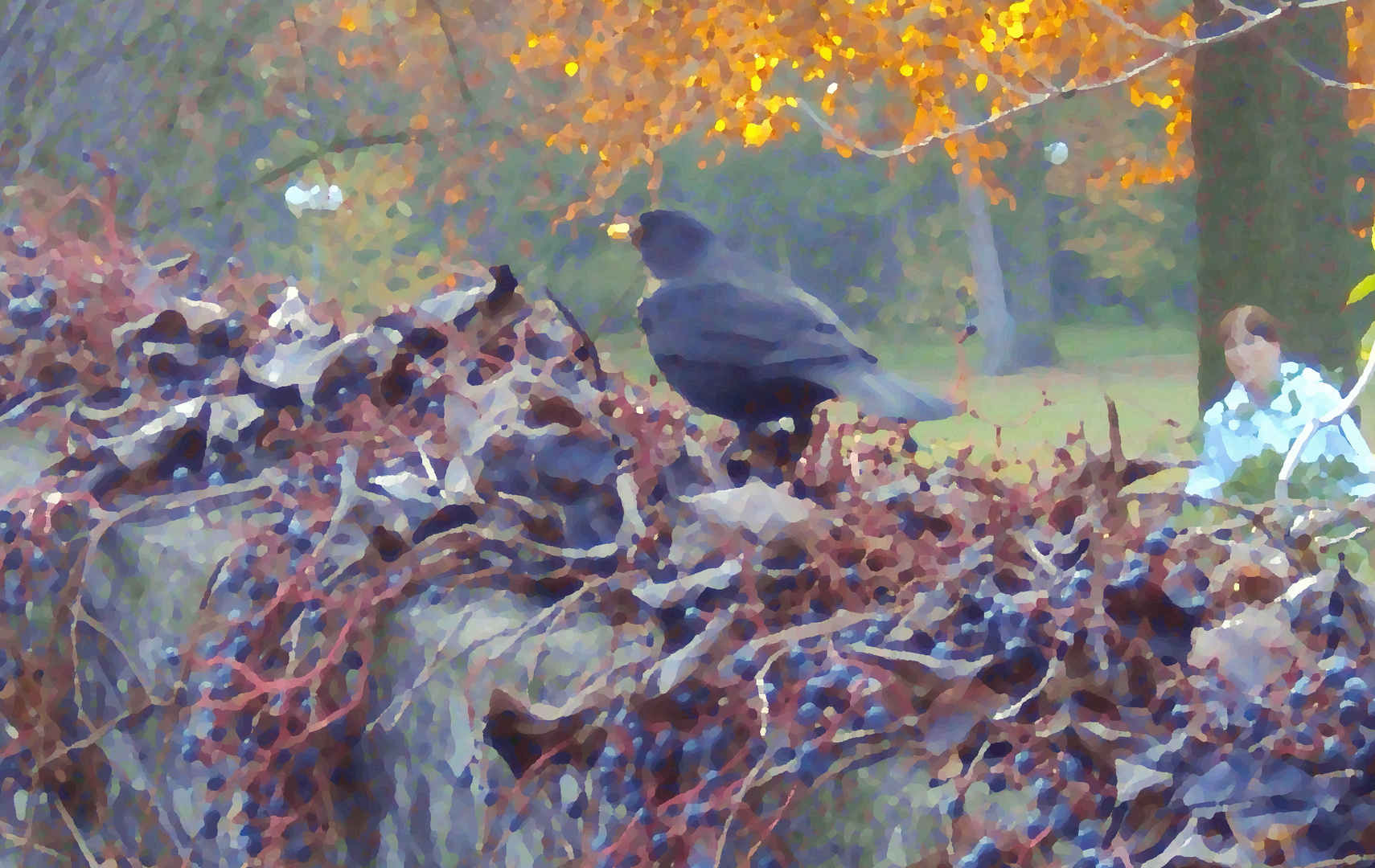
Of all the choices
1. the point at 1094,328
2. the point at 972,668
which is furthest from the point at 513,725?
the point at 1094,328

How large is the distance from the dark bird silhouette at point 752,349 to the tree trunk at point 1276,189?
257 millimetres

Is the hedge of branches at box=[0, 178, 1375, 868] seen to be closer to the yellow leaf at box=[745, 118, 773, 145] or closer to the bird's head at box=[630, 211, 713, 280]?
the bird's head at box=[630, 211, 713, 280]

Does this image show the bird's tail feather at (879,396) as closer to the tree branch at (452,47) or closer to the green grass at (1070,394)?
the green grass at (1070,394)

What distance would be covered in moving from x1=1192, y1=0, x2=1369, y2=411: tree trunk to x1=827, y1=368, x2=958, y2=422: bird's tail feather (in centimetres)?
21

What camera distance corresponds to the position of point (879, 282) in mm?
861

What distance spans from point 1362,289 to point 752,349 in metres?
0.49

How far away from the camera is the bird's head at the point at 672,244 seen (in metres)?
0.85

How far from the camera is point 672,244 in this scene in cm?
86

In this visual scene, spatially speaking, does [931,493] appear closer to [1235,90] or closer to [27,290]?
[1235,90]

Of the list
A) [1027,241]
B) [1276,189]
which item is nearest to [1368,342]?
[1276,189]

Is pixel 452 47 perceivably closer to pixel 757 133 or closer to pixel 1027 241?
pixel 757 133

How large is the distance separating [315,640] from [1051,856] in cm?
55

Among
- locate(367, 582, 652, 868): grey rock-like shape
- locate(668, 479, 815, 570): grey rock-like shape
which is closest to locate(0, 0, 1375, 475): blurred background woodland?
locate(668, 479, 815, 570): grey rock-like shape

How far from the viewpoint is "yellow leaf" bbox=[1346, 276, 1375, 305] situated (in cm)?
76
